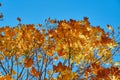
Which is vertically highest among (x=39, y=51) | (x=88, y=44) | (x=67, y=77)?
(x=39, y=51)

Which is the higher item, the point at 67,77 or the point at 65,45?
the point at 65,45

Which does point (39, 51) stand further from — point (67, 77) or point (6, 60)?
point (67, 77)

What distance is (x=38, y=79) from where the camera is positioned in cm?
1128

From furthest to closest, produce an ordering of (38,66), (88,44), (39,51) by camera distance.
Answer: (39,51)
(38,66)
(88,44)

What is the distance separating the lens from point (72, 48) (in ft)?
34.5

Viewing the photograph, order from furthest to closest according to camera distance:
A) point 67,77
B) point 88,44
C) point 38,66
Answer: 1. point 38,66
2. point 88,44
3. point 67,77

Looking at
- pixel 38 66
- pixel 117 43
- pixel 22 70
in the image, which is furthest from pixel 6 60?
pixel 117 43

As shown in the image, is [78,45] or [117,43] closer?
[78,45]

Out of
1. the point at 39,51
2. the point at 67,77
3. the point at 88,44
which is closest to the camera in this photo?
the point at 67,77

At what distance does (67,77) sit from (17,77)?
266 cm

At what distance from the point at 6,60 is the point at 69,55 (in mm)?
3700

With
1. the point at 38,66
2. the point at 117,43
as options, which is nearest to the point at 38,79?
the point at 38,66

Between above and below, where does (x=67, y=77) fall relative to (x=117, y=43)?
below

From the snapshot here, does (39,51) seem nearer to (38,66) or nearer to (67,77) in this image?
(38,66)
